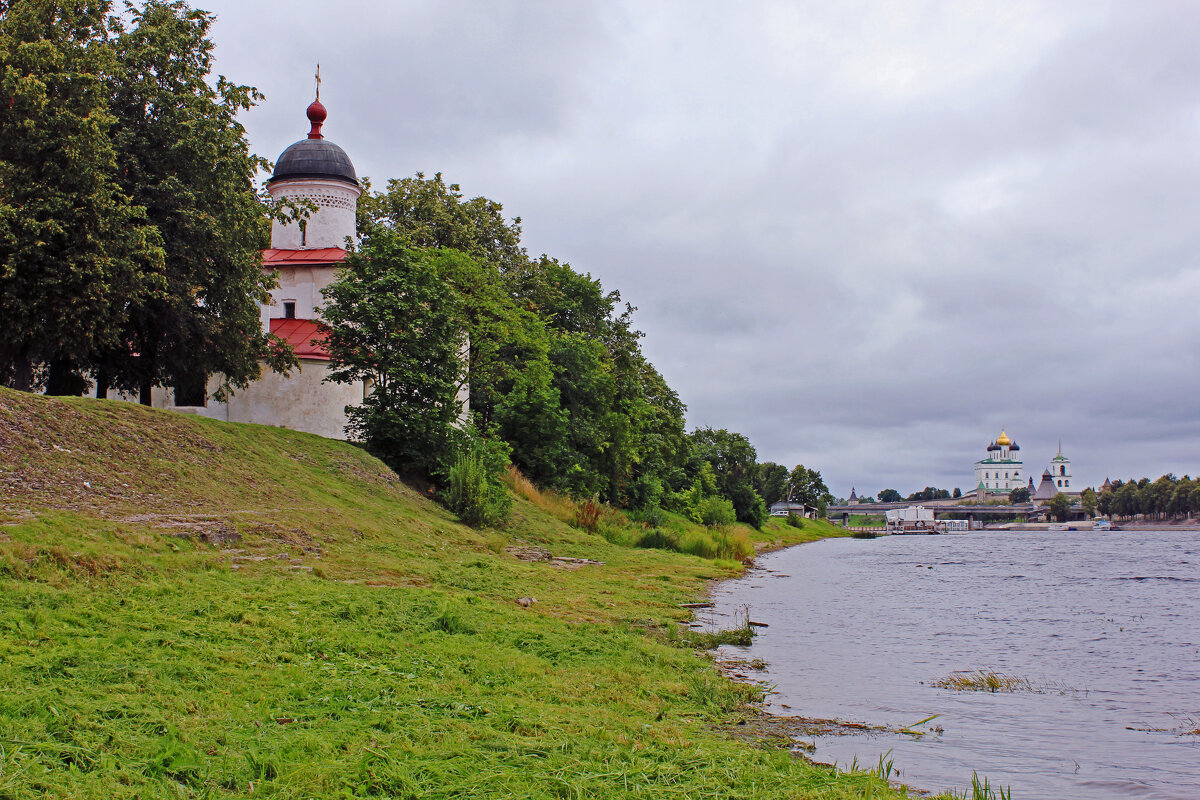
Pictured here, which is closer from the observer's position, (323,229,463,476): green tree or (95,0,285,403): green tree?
(95,0,285,403): green tree

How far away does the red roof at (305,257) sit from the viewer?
37.2 m

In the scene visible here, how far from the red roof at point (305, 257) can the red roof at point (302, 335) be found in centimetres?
282

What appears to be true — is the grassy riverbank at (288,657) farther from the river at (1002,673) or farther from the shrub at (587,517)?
the shrub at (587,517)

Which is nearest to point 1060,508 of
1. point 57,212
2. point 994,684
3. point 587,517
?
point 587,517

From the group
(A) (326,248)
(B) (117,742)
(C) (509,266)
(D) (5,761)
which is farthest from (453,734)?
(C) (509,266)

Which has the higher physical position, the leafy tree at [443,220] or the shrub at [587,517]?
the leafy tree at [443,220]

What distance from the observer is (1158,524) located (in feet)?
506

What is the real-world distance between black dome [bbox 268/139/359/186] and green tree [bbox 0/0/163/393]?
613 inches

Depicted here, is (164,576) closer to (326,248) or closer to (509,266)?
(326,248)

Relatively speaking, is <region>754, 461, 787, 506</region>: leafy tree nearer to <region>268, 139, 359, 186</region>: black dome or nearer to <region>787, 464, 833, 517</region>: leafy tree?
<region>787, 464, 833, 517</region>: leafy tree

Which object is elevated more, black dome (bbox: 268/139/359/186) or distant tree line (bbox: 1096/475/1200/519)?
black dome (bbox: 268/139/359/186)

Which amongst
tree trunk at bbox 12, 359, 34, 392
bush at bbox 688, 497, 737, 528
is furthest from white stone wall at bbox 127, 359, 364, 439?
bush at bbox 688, 497, 737, 528

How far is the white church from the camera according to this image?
32500 millimetres

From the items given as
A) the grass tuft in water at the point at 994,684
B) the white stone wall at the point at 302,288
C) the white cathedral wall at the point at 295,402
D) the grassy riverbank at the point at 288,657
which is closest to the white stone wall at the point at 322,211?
the white stone wall at the point at 302,288
